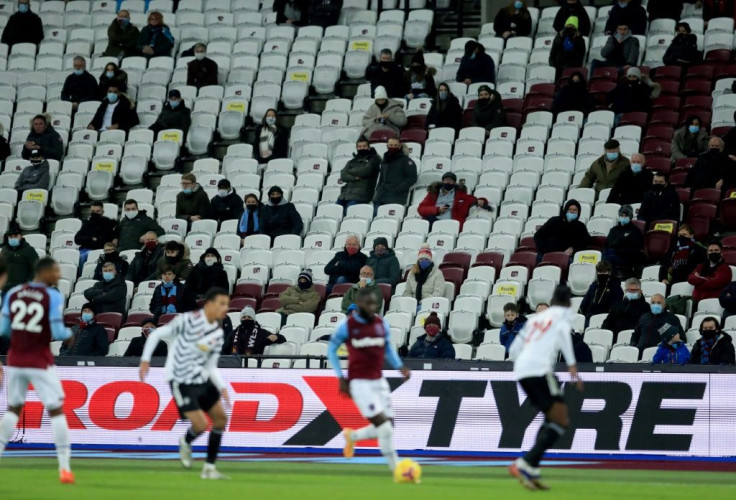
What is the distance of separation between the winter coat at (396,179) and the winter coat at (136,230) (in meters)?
3.97

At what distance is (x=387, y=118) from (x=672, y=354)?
8912 mm

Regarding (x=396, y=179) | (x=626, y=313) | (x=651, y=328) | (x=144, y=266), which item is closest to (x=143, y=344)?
(x=144, y=266)

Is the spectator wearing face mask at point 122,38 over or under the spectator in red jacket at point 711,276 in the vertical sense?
over

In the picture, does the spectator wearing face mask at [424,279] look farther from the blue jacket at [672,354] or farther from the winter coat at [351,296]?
the blue jacket at [672,354]

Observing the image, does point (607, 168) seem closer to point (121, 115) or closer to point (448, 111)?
point (448, 111)

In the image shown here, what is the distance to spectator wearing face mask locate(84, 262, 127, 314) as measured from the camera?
23.0 metres

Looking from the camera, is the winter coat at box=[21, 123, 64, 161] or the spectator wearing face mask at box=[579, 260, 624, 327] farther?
the winter coat at box=[21, 123, 64, 161]

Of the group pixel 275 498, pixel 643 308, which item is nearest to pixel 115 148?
pixel 643 308

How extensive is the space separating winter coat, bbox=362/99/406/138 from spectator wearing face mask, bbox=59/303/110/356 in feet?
22.7

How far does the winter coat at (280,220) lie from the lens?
79.2ft

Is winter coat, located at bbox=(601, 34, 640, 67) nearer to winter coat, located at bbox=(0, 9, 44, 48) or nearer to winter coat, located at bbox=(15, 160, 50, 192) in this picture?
winter coat, located at bbox=(15, 160, 50, 192)

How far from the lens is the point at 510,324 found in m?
19.9

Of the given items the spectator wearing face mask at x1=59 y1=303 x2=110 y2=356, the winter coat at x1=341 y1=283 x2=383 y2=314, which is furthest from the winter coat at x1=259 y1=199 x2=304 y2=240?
the spectator wearing face mask at x1=59 y1=303 x2=110 y2=356

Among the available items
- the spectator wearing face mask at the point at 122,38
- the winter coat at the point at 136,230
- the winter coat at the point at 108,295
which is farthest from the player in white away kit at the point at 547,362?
the spectator wearing face mask at the point at 122,38
